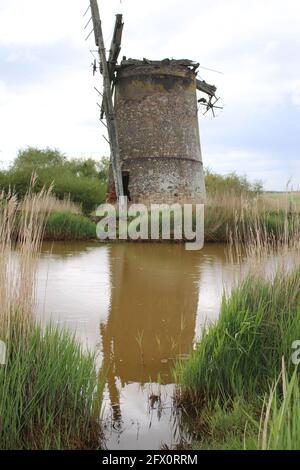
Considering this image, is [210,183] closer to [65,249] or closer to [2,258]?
A: [65,249]

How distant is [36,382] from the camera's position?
2.67 metres

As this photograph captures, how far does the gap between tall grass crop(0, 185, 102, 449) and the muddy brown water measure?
175mm

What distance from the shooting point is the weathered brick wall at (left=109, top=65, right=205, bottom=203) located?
16234mm

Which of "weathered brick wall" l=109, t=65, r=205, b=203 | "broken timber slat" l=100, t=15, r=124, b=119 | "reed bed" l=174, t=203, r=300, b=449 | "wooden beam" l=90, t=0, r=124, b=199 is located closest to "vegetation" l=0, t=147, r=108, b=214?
"wooden beam" l=90, t=0, r=124, b=199

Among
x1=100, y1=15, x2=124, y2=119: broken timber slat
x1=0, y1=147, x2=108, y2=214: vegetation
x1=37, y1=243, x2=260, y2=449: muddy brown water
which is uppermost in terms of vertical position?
x1=100, y1=15, x2=124, y2=119: broken timber slat

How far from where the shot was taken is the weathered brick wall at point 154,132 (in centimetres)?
1623

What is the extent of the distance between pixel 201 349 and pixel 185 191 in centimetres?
1366

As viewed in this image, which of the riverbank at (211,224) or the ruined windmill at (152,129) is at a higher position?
the ruined windmill at (152,129)

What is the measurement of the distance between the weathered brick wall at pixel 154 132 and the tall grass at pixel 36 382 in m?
13.3

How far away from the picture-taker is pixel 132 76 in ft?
53.9

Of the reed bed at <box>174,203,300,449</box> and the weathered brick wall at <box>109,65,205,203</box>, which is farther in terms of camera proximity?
the weathered brick wall at <box>109,65,205,203</box>

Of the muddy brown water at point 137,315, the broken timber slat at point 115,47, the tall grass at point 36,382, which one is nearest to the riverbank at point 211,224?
the muddy brown water at point 137,315

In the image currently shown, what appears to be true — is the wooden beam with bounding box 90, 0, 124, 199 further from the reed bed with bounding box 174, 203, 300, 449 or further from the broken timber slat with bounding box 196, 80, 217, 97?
the reed bed with bounding box 174, 203, 300, 449

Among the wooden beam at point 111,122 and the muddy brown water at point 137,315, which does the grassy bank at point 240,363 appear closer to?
the muddy brown water at point 137,315
